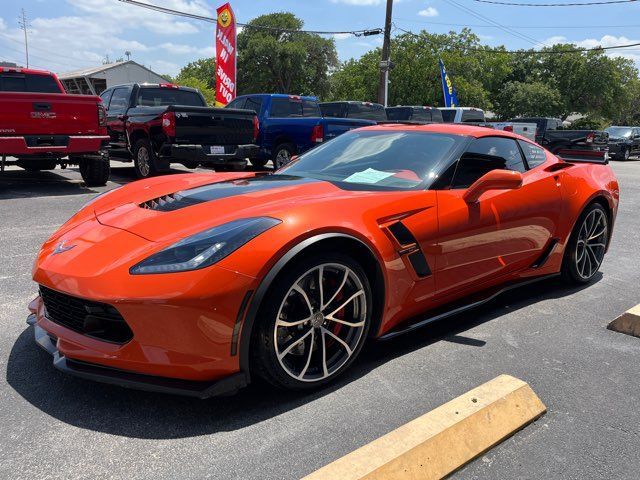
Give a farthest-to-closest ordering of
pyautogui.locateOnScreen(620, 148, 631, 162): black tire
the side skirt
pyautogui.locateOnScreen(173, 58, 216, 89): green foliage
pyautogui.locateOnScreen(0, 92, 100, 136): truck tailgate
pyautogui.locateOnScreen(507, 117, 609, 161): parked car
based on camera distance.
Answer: pyautogui.locateOnScreen(173, 58, 216, 89): green foliage, pyautogui.locateOnScreen(620, 148, 631, 162): black tire, pyautogui.locateOnScreen(507, 117, 609, 161): parked car, pyautogui.locateOnScreen(0, 92, 100, 136): truck tailgate, the side skirt

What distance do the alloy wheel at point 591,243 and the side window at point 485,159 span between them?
93 cm

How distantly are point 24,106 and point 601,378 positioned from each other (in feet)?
26.1

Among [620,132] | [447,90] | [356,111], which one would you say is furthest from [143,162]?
A: [447,90]

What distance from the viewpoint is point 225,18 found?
1970cm

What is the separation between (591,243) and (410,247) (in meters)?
2.47

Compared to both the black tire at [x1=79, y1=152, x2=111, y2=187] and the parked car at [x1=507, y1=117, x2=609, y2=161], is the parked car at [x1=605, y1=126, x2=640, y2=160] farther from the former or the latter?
the black tire at [x1=79, y1=152, x2=111, y2=187]

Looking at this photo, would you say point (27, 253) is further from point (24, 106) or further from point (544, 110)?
point (544, 110)

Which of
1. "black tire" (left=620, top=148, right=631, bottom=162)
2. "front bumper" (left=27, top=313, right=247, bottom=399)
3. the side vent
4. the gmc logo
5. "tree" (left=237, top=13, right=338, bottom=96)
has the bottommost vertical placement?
"black tire" (left=620, top=148, right=631, bottom=162)

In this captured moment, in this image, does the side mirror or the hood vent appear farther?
the side mirror

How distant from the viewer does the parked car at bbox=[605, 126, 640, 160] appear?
2369cm

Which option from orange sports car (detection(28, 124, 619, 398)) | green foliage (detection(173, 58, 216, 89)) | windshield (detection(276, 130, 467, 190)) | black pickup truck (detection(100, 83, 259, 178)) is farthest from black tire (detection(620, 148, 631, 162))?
green foliage (detection(173, 58, 216, 89))

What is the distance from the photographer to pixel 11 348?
9.75ft

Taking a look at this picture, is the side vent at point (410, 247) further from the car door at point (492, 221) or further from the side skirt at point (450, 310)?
the side skirt at point (450, 310)

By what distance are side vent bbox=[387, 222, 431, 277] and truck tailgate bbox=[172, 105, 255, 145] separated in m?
6.72
